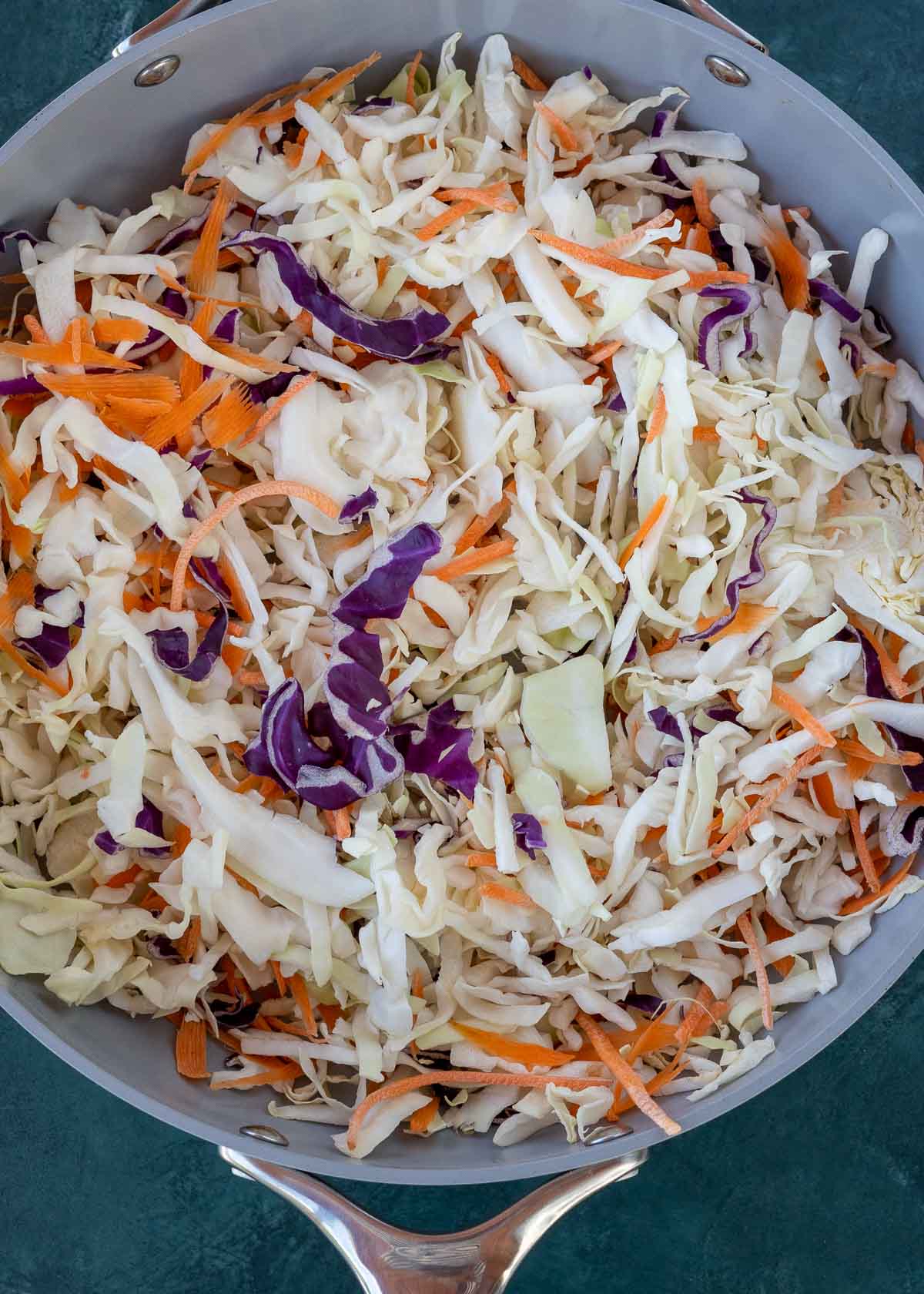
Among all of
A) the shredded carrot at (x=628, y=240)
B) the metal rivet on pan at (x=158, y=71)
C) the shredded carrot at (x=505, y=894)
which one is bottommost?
the shredded carrot at (x=505, y=894)

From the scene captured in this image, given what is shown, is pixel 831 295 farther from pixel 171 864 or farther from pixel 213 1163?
pixel 213 1163

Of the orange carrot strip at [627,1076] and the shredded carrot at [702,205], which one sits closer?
the orange carrot strip at [627,1076]

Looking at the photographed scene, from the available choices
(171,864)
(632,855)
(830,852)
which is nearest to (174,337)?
(171,864)

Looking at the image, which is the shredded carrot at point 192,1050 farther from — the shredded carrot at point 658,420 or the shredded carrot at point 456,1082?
the shredded carrot at point 658,420

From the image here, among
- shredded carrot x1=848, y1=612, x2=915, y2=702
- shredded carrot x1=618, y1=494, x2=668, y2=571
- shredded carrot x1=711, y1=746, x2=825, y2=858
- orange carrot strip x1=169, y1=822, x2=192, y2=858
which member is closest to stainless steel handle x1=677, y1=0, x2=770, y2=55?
shredded carrot x1=618, y1=494, x2=668, y2=571

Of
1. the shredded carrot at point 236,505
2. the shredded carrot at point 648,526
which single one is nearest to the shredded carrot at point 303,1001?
the shredded carrot at point 236,505
